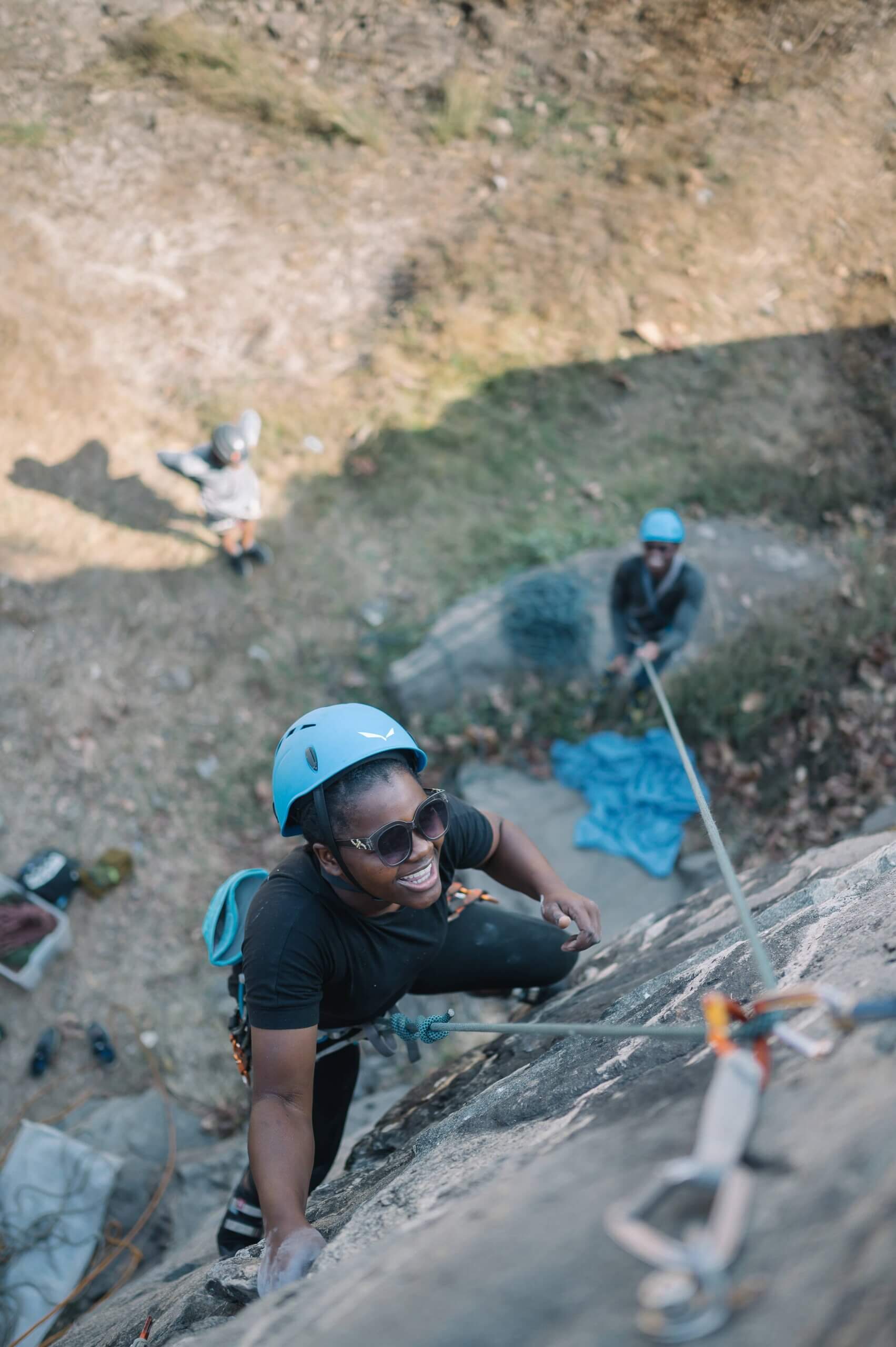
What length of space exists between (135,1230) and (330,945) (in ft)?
9.46

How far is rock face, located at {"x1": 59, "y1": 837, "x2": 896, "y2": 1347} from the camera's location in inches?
44.2

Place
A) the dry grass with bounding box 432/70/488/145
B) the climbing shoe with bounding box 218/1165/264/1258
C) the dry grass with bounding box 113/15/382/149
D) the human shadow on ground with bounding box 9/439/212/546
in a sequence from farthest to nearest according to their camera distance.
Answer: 1. the dry grass with bounding box 432/70/488/145
2. the dry grass with bounding box 113/15/382/149
3. the human shadow on ground with bounding box 9/439/212/546
4. the climbing shoe with bounding box 218/1165/264/1258

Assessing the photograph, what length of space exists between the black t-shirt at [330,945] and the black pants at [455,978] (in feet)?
0.66

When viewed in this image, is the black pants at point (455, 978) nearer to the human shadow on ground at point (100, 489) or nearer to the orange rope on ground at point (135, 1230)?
the orange rope on ground at point (135, 1230)

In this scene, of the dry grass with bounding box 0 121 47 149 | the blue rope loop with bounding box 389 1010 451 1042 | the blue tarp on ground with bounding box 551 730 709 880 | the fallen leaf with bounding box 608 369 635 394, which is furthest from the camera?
the fallen leaf with bounding box 608 369 635 394

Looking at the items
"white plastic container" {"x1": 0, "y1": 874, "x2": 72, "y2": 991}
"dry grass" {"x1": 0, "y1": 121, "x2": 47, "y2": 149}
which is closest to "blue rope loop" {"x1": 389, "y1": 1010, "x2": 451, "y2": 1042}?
"white plastic container" {"x1": 0, "y1": 874, "x2": 72, "y2": 991}

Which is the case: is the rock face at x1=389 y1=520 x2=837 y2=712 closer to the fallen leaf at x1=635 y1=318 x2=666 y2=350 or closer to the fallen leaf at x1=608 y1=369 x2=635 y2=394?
the fallen leaf at x1=608 y1=369 x2=635 y2=394

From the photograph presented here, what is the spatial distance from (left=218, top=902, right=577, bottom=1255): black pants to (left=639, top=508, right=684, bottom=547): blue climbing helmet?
8.50 ft

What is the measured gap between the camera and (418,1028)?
2428 millimetres

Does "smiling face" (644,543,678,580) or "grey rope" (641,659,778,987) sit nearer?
"grey rope" (641,659,778,987)

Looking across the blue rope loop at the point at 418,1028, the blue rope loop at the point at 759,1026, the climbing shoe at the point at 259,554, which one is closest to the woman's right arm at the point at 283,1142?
the blue rope loop at the point at 418,1028

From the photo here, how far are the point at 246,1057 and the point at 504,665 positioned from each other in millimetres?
3618

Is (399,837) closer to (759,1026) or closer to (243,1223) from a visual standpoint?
(759,1026)

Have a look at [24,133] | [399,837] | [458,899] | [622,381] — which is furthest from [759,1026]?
[24,133]
